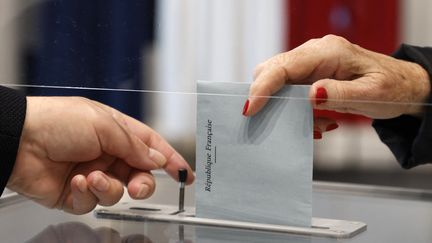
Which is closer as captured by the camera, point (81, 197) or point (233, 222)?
point (233, 222)

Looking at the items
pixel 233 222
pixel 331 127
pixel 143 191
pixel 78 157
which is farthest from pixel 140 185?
pixel 331 127

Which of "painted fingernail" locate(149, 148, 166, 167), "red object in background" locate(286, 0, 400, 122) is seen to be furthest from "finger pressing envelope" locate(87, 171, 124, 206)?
"red object in background" locate(286, 0, 400, 122)

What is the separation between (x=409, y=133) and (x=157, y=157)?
0.44 meters

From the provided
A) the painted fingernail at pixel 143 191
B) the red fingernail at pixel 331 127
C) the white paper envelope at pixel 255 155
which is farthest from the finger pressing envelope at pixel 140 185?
the red fingernail at pixel 331 127

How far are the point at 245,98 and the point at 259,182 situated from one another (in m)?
0.11

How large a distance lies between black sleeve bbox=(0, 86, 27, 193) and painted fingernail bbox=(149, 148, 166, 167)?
8.8 inches

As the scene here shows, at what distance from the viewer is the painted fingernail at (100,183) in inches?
39.8

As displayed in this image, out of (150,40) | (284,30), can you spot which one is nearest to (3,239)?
(150,40)

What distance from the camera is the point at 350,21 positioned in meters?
1.76

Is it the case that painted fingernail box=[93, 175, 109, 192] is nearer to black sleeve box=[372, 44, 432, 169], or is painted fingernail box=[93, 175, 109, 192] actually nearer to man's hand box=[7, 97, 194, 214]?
man's hand box=[7, 97, 194, 214]

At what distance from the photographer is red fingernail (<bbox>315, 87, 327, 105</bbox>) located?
882 millimetres

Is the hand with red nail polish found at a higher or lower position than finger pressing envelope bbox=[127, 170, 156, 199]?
higher

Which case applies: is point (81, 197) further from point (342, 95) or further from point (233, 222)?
point (342, 95)

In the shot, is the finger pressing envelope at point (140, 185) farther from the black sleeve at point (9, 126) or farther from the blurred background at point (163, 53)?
the black sleeve at point (9, 126)
